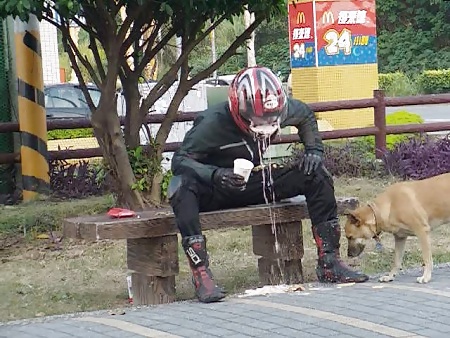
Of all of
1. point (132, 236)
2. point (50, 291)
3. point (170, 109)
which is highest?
point (170, 109)

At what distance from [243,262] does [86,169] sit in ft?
12.4

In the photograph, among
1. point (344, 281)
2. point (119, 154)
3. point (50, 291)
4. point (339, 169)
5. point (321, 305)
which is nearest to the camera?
point (321, 305)

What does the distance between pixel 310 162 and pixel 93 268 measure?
234cm

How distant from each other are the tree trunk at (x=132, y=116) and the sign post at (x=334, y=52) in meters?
7.94

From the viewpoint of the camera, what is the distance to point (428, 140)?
1301 centimetres

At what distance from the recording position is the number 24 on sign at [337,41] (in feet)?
57.4

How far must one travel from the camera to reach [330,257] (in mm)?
6941

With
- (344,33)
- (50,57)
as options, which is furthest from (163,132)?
(50,57)

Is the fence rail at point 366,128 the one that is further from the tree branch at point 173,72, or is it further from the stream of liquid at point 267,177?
the stream of liquid at point 267,177

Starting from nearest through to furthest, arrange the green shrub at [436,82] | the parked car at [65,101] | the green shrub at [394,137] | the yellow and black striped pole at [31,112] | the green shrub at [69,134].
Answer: the yellow and black striped pole at [31,112] → the green shrub at [394,137] → the green shrub at [69,134] → the parked car at [65,101] → the green shrub at [436,82]

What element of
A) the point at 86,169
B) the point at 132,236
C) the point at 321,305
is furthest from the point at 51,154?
the point at 321,305

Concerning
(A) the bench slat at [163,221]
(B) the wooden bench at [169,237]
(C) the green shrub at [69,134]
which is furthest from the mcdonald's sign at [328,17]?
(A) the bench slat at [163,221]

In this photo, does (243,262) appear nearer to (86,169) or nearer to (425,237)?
(425,237)

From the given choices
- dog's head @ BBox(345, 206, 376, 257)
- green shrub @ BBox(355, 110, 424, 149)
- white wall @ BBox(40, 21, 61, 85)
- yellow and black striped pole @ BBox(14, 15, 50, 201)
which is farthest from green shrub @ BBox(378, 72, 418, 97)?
dog's head @ BBox(345, 206, 376, 257)
